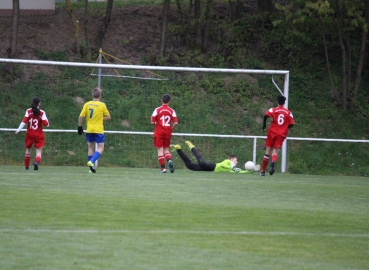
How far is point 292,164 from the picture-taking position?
70.8 ft

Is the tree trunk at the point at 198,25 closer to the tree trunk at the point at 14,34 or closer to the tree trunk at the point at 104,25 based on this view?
the tree trunk at the point at 104,25

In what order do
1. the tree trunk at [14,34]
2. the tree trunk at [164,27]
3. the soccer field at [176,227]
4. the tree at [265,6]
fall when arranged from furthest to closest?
the tree at [265,6], the tree trunk at [164,27], the tree trunk at [14,34], the soccer field at [176,227]

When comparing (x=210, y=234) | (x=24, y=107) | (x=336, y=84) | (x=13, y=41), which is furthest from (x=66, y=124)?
(x=210, y=234)

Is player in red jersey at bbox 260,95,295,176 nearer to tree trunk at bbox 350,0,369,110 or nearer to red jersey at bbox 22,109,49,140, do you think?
red jersey at bbox 22,109,49,140

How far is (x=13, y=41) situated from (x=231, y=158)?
10691 millimetres

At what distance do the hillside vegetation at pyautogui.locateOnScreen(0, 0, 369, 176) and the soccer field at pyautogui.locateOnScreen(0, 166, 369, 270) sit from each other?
861cm

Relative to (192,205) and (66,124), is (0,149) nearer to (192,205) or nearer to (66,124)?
(66,124)

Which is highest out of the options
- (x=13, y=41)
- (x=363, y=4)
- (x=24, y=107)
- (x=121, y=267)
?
(x=363, y=4)

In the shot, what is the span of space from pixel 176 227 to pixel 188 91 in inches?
646

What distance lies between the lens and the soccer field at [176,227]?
19.6 ft

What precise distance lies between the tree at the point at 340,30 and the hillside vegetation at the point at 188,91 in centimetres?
65

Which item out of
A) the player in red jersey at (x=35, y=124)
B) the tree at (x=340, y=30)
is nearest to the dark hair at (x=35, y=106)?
the player in red jersey at (x=35, y=124)

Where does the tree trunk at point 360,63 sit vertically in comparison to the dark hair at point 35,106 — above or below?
above

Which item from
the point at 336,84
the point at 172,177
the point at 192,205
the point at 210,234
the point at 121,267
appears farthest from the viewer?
the point at 336,84
